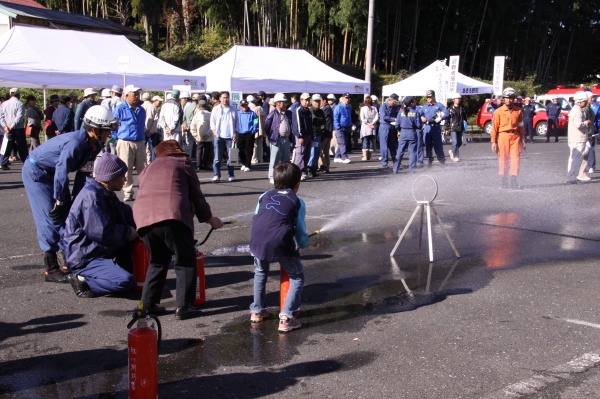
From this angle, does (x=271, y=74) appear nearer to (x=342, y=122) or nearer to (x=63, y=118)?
(x=342, y=122)

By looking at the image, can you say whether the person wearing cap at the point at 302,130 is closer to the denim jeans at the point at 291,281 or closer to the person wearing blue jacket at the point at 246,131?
the person wearing blue jacket at the point at 246,131

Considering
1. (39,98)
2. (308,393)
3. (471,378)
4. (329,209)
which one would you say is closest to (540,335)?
(471,378)

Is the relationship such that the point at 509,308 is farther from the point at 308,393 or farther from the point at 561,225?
the point at 561,225

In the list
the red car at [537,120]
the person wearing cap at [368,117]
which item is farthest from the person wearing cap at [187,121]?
the red car at [537,120]

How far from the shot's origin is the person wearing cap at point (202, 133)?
15.2 metres

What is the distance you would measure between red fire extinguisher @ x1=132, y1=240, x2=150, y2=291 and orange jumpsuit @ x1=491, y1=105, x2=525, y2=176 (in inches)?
339

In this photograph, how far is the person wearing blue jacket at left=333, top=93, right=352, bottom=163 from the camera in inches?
719

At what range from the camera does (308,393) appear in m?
4.12

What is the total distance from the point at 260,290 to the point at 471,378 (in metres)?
1.88

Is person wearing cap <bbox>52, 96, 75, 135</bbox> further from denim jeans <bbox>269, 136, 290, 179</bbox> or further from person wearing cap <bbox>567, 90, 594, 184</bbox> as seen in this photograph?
person wearing cap <bbox>567, 90, 594, 184</bbox>

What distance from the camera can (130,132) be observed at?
10.8m

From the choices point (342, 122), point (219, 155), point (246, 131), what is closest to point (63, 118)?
point (219, 155)

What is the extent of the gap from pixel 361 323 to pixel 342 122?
1326cm

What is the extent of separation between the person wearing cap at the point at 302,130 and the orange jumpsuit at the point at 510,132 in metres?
3.82
